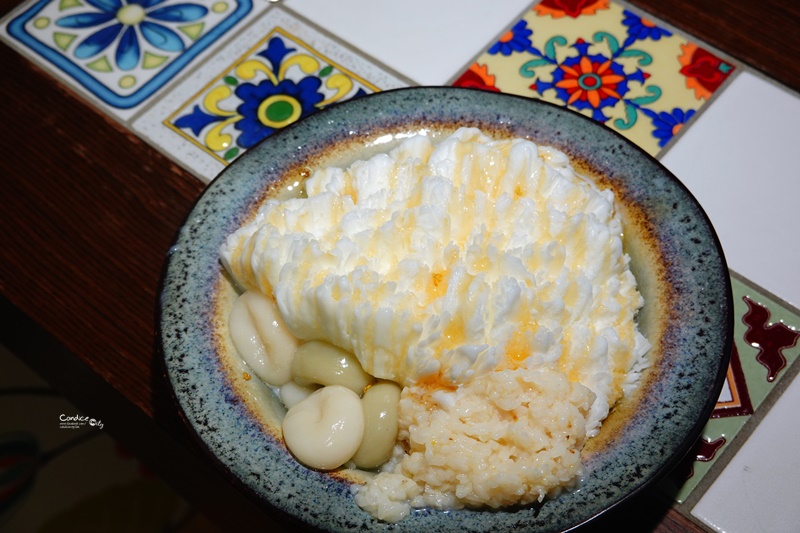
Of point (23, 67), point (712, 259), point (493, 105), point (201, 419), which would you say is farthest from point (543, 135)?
point (23, 67)

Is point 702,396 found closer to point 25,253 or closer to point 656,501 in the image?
point 656,501

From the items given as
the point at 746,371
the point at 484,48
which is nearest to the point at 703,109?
the point at 484,48

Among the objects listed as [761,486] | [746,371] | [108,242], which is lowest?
[108,242]

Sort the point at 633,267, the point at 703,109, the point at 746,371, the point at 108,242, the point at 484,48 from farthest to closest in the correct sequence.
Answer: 1. the point at 484,48
2. the point at 703,109
3. the point at 108,242
4. the point at 746,371
5. the point at 633,267

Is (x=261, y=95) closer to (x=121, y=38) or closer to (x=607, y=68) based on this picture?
(x=121, y=38)

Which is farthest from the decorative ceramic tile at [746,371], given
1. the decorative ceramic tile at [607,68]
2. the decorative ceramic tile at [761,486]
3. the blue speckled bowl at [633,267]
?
the decorative ceramic tile at [607,68]

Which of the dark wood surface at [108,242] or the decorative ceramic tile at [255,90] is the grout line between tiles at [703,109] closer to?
the dark wood surface at [108,242]
